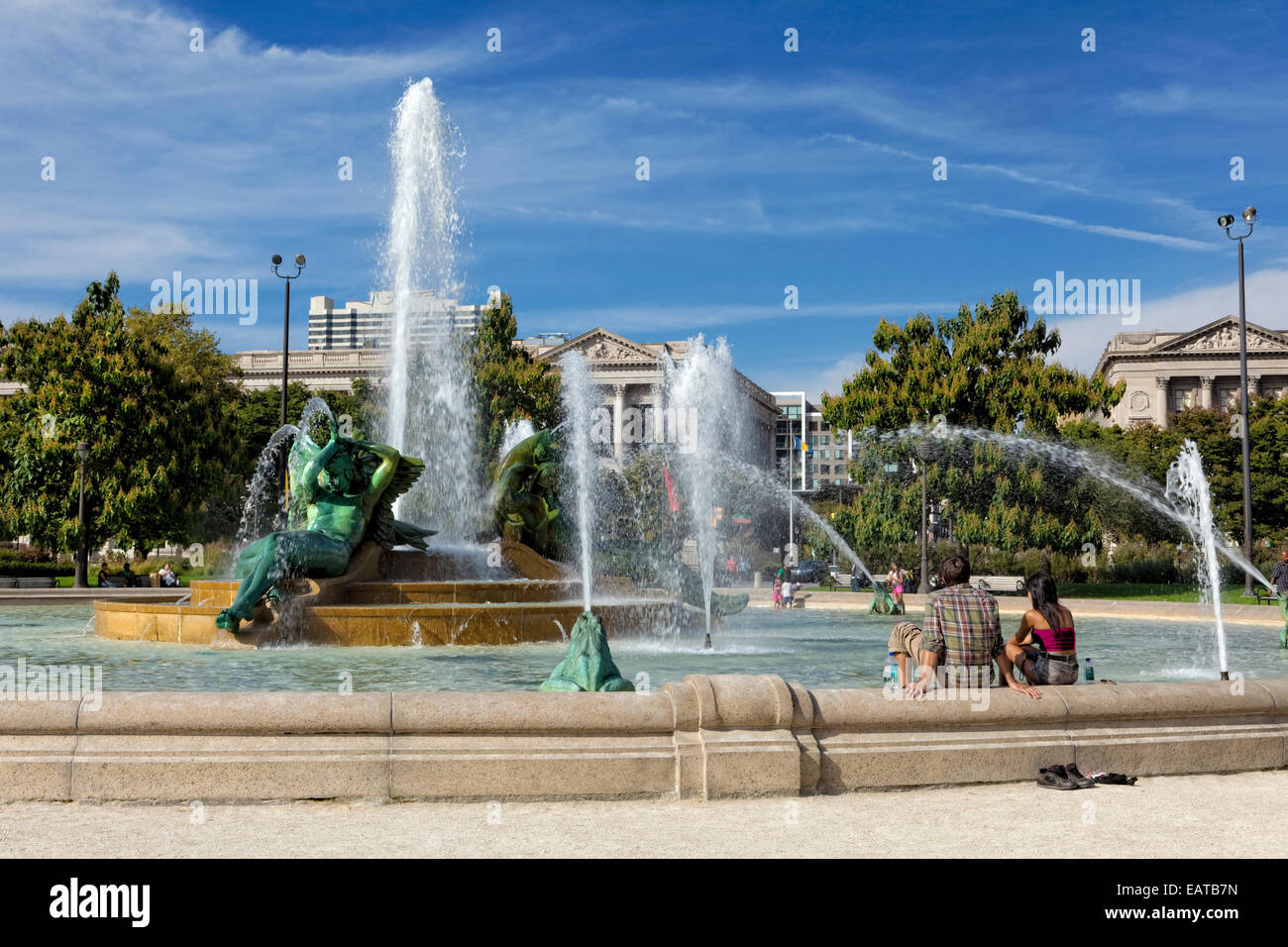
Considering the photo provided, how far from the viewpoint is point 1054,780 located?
7027mm

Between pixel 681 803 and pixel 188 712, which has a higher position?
pixel 188 712

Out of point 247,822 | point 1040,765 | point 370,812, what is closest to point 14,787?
point 247,822

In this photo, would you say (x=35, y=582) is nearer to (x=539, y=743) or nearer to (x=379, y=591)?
(x=379, y=591)

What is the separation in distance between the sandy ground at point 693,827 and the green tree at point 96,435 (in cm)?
3508

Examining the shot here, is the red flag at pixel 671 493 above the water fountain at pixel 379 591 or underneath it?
above

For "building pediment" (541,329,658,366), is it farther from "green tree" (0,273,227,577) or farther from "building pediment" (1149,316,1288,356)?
"green tree" (0,273,227,577)

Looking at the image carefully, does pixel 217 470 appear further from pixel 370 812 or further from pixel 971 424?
pixel 370 812

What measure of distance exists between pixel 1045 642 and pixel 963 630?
1021 millimetres

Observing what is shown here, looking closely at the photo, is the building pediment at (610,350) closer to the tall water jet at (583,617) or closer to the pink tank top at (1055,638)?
the tall water jet at (583,617)

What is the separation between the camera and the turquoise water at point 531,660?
11672 millimetres

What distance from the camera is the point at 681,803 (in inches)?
261

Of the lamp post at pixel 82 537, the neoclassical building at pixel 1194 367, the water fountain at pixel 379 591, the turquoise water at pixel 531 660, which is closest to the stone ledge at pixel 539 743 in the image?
the turquoise water at pixel 531 660

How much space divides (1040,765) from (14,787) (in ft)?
19.2

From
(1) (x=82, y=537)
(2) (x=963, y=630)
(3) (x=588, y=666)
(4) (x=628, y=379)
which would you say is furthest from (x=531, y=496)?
(4) (x=628, y=379)
